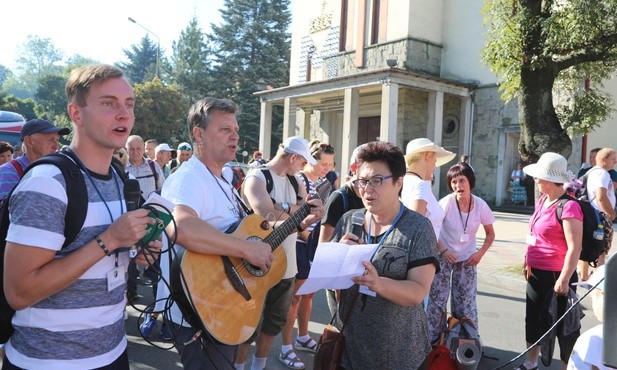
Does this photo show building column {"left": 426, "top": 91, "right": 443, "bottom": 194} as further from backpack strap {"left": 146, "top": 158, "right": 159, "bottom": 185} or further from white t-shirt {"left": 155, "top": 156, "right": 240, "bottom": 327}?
white t-shirt {"left": 155, "top": 156, "right": 240, "bottom": 327}

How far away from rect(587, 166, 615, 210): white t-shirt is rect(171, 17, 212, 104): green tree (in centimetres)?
4111

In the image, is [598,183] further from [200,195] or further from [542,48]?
[200,195]

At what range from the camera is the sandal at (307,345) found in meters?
5.13

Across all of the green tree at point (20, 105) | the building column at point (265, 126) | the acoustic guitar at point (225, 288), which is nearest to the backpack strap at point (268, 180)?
the acoustic guitar at point (225, 288)

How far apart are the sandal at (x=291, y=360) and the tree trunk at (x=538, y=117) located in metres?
6.31

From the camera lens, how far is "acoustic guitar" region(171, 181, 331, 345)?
2.51 meters

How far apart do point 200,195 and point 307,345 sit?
297cm

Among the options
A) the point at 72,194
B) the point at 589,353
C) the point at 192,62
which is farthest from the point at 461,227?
the point at 192,62

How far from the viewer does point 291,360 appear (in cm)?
470

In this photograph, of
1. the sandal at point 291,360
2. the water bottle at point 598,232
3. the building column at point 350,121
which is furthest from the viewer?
the building column at point 350,121

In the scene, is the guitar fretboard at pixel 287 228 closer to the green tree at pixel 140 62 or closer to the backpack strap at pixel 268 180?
the backpack strap at pixel 268 180

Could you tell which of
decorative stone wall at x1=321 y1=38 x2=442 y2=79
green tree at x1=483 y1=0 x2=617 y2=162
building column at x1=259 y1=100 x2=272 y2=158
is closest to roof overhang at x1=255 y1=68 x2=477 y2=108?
decorative stone wall at x1=321 y1=38 x2=442 y2=79

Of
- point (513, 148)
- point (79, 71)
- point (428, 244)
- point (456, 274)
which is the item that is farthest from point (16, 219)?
point (513, 148)

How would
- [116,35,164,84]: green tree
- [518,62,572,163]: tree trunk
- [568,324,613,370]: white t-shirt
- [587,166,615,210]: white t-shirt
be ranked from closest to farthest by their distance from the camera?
1. [568,324,613,370]: white t-shirt
2. [587,166,615,210]: white t-shirt
3. [518,62,572,163]: tree trunk
4. [116,35,164,84]: green tree
